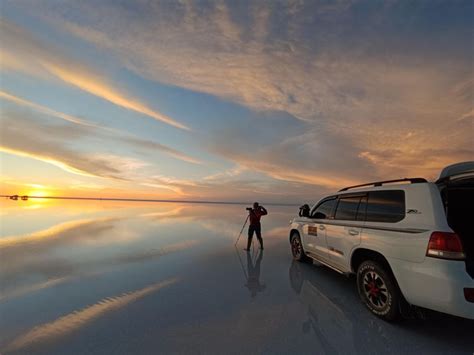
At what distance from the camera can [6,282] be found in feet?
16.9

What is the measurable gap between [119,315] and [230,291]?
194 cm

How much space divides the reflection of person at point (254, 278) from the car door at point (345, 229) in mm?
1582

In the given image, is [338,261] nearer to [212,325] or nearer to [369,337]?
[369,337]

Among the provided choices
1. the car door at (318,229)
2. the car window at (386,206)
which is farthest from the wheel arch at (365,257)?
the car door at (318,229)

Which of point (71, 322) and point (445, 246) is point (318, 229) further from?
point (71, 322)

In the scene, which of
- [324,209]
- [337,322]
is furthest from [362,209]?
[337,322]

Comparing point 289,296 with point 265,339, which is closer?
point 265,339

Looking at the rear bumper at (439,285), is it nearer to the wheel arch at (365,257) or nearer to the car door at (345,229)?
the wheel arch at (365,257)

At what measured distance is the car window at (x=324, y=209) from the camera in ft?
18.3

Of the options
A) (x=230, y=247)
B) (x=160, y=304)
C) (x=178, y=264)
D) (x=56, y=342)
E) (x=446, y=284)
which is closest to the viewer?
(x=446, y=284)

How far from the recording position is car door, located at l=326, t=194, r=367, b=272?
14.5 ft

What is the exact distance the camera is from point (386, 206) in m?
3.92

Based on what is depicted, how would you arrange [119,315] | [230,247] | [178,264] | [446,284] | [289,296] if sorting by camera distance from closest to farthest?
[446,284]
[119,315]
[289,296]
[178,264]
[230,247]

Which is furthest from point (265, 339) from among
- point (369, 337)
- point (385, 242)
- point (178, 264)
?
point (178, 264)
